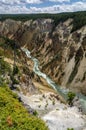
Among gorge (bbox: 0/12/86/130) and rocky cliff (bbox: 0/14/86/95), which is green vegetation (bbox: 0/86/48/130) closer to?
gorge (bbox: 0/12/86/130)

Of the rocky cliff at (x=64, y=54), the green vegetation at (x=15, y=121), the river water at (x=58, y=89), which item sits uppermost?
the green vegetation at (x=15, y=121)

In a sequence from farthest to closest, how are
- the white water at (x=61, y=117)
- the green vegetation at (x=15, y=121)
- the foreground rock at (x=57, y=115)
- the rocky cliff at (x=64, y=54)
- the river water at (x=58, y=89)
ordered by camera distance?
the rocky cliff at (x=64, y=54) < the river water at (x=58, y=89) < the foreground rock at (x=57, y=115) < the white water at (x=61, y=117) < the green vegetation at (x=15, y=121)

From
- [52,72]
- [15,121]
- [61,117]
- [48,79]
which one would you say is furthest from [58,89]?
[15,121]

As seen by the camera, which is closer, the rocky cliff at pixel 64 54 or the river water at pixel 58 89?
the river water at pixel 58 89

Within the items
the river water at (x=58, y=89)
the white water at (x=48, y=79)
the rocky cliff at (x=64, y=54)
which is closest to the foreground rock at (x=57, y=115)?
the river water at (x=58, y=89)

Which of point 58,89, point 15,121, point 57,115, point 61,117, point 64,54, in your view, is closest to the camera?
point 15,121

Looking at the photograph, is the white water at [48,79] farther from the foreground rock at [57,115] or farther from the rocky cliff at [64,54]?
the foreground rock at [57,115]

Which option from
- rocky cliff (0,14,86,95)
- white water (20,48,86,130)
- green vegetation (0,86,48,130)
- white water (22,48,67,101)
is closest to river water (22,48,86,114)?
white water (22,48,67,101)

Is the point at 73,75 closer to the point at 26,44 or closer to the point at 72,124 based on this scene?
the point at 72,124

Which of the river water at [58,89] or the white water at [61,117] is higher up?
the white water at [61,117]

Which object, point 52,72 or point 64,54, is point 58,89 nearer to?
point 52,72

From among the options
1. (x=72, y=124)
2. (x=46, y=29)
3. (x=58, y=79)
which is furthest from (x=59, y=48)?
(x=72, y=124)

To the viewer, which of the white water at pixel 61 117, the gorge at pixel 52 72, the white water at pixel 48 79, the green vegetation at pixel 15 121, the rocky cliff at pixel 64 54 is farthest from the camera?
the rocky cliff at pixel 64 54

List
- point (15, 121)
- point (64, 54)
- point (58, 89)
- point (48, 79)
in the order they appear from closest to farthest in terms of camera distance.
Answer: point (15, 121) < point (58, 89) < point (48, 79) < point (64, 54)
